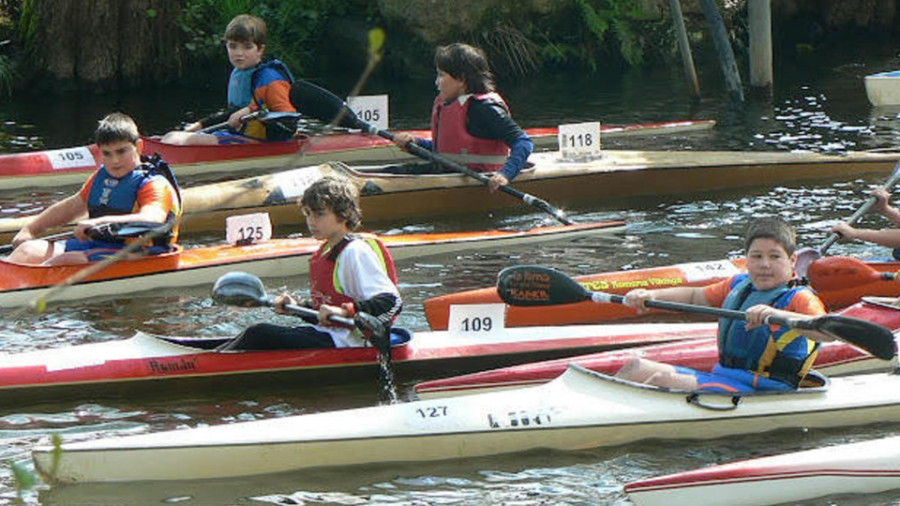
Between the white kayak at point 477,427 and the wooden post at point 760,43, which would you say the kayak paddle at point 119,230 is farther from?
the wooden post at point 760,43

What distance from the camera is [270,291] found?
8.02 metres

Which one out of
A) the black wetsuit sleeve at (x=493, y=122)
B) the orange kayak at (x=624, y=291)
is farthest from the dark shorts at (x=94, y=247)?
the black wetsuit sleeve at (x=493, y=122)

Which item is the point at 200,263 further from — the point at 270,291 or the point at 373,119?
the point at 373,119

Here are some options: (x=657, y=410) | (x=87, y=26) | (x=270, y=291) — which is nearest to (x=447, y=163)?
(x=270, y=291)

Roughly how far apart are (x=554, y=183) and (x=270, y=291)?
2736 millimetres

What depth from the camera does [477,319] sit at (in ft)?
21.4

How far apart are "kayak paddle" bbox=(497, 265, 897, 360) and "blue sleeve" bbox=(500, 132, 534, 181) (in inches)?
121

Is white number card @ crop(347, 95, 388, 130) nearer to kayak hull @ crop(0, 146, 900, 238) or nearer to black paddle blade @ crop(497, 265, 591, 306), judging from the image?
kayak hull @ crop(0, 146, 900, 238)

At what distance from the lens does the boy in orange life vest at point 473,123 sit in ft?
29.8

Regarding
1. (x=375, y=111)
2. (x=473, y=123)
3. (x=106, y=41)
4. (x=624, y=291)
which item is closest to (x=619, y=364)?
(x=624, y=291)

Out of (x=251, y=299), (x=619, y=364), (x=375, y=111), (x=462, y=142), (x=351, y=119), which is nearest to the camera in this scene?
(x=251, y=299)

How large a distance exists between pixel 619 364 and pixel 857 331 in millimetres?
1252

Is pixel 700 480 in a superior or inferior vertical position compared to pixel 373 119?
inferior

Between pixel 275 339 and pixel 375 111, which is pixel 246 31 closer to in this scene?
pixel 375 111
